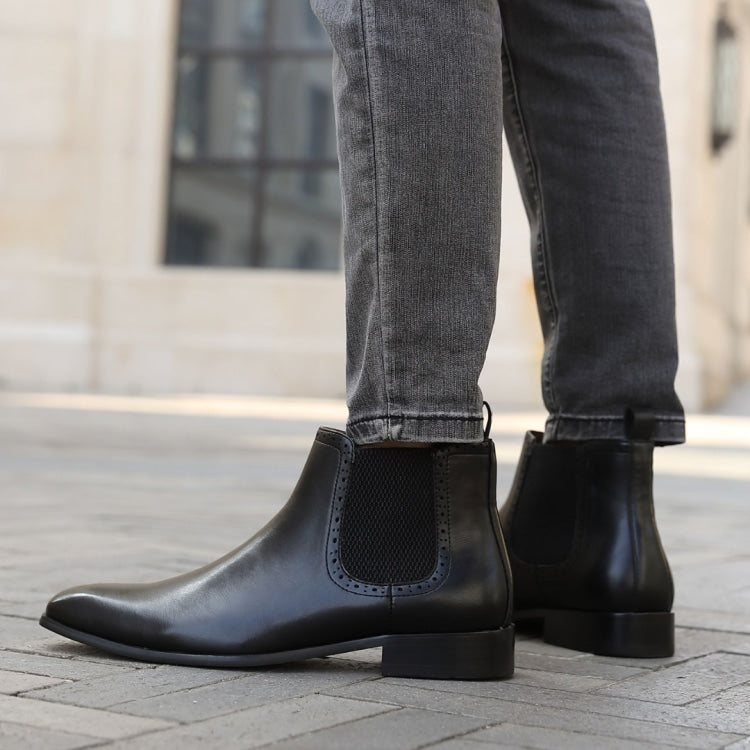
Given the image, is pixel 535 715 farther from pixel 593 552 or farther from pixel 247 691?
pixel 593 552

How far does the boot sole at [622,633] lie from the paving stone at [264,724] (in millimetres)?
384

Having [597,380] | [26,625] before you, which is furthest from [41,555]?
[597,380]

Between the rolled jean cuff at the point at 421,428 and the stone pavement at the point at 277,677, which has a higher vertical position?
the rolled jean cuff at the point at 421,428

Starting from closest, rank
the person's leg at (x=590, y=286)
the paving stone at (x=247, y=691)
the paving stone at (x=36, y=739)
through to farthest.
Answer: the paving stone at (x=36, y=739) → the paving stone at (x=247, y=691) → the person's leg at (x=590, y=286)

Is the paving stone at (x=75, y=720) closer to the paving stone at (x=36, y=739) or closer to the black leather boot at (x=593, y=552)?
the paving stone at (x=36, y=739)

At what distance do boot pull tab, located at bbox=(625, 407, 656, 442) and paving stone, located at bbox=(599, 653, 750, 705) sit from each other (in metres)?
0.25

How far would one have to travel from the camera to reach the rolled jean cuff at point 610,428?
147 centimetres

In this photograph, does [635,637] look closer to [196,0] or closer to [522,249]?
[522,249]

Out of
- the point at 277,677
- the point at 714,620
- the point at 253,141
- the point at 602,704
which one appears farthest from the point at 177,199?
the point at 602,704

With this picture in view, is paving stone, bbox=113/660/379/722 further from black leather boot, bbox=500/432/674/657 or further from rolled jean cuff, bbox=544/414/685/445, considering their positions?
rolled jean cuff, bbox=544/414/685/445

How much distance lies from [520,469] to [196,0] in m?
9.79

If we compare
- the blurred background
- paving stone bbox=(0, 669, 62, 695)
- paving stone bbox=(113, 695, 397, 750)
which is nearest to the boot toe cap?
paving stone bbox=(0, 669, 62, 695)

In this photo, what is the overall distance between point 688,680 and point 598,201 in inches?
20.9

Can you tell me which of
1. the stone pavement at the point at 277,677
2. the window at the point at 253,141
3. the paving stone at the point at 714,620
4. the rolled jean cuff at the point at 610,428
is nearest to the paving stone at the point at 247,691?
the stone pavement at the point at 277,677
